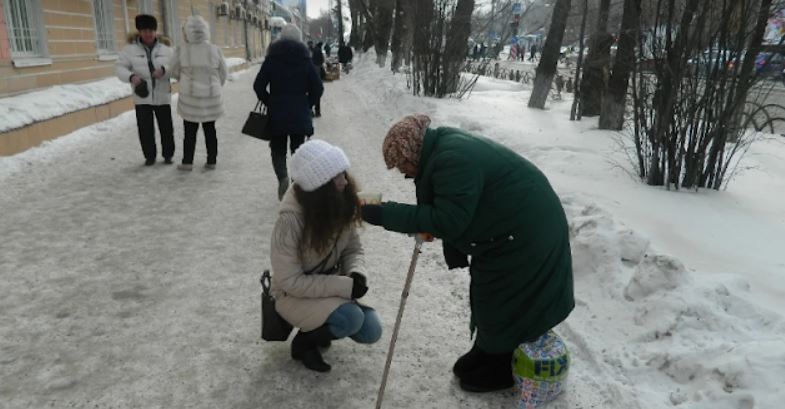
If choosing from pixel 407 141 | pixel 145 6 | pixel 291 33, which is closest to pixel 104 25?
pixel 145 6

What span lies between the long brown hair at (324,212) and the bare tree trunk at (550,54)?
10.4 metres

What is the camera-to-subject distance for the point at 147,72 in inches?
250

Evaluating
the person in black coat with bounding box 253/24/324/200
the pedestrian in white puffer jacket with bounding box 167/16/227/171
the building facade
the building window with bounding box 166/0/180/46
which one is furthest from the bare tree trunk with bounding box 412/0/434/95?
the building window with bounding box 166/0/180/46

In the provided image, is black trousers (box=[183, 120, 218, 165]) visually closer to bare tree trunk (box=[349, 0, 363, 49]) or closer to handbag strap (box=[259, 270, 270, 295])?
handbag strap (box=[259, 270, 270, 295])

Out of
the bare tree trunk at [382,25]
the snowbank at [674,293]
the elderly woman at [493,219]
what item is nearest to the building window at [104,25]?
the snowbank at [674,293]

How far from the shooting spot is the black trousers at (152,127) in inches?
254

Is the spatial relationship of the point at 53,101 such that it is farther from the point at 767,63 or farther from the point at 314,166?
the point at 767,63

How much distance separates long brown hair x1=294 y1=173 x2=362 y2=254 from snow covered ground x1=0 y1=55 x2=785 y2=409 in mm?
733

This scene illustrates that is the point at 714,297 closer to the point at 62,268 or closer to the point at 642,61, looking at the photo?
the point at 642,61

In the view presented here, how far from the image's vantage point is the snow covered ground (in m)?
2.59

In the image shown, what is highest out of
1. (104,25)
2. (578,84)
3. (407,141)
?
(104,25)

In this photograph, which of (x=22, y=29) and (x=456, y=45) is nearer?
(x=22, y=29)

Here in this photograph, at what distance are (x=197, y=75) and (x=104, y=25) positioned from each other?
7353 mm

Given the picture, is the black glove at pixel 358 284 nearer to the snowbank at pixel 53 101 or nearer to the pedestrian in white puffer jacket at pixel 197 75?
the pedestrian in white puffer jacket at pixel 197 75
